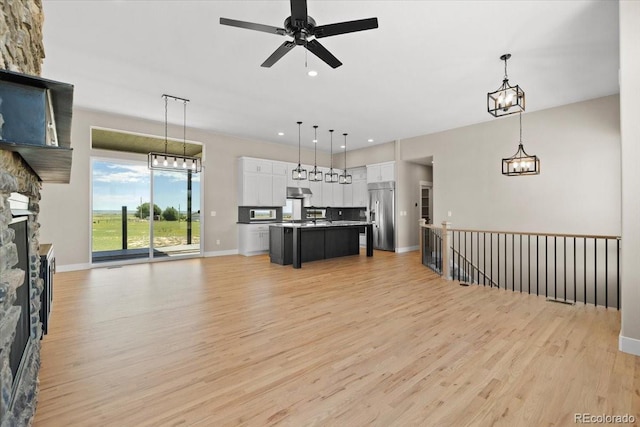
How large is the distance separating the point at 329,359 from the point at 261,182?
21.9 feet

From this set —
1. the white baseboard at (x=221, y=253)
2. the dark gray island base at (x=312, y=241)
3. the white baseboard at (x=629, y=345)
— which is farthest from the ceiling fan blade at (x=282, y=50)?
the white baseboard at (x=221, y=253)

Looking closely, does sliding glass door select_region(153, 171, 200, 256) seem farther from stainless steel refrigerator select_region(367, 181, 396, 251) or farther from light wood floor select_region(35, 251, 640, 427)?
stainless steel refrigerator select_region(367, 181, 396, 251)

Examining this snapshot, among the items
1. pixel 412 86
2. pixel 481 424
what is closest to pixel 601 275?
pixel 412 86

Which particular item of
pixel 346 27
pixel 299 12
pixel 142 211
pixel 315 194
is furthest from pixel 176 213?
pixel 346 27

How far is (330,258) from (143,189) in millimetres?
4652

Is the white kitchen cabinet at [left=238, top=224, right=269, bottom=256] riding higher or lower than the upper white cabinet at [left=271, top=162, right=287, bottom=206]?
lower

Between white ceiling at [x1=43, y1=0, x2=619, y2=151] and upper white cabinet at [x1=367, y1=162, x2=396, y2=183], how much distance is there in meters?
2.57

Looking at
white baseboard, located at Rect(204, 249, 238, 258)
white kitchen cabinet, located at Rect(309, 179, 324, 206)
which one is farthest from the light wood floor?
white kitchen cabinet, located at Rect(309, 179, 324, 206)

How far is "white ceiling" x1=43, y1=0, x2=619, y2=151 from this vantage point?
3.17m

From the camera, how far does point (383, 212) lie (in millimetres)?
9133

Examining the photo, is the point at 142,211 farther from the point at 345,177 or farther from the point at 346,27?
the point at 346,27

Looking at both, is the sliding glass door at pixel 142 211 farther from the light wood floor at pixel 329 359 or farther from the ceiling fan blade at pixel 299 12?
the ceiling fan blade at pixel 299 12

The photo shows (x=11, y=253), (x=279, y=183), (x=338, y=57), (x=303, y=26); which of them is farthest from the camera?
(x=279, y=183)

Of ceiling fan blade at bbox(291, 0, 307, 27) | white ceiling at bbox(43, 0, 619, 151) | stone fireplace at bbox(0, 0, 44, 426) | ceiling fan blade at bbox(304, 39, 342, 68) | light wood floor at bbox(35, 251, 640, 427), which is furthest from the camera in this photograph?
white ceiling at bbox(43, 0, 619, 151)
